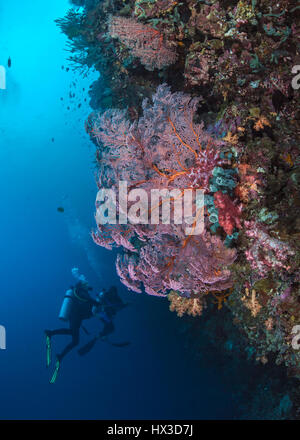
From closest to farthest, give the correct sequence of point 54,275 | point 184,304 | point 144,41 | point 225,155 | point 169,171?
point 225,155
point 169,171
point 144,41
point 184,304
point 54,275

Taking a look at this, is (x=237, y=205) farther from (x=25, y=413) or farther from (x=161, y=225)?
(x=25, y=413)

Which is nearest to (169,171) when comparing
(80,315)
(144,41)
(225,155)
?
(225,155)

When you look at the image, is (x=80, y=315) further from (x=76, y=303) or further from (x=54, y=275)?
(x=54, y=275)

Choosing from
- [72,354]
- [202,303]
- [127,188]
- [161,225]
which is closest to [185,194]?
[161,225]

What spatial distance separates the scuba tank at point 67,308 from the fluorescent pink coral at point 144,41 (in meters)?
9.14

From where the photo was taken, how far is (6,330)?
33125mm

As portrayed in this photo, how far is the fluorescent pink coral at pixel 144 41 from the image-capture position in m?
4.32

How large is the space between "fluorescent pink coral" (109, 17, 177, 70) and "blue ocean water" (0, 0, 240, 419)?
25.8 ft

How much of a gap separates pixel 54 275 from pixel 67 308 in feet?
101

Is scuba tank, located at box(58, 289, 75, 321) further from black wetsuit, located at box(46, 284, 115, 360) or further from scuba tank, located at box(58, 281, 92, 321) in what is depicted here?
black wetsuit, located at box(46, 284, 115, 360)

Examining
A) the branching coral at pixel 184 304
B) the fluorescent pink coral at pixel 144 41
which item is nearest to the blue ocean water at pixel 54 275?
the fluorescent pink coral at pixel 144 41

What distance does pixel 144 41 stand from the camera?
14.5 feet

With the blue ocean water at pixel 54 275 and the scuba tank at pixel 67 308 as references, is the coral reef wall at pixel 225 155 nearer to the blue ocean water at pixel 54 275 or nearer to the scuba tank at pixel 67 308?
the scuba tank at pixel 67 308

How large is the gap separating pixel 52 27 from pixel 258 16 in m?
80.2
